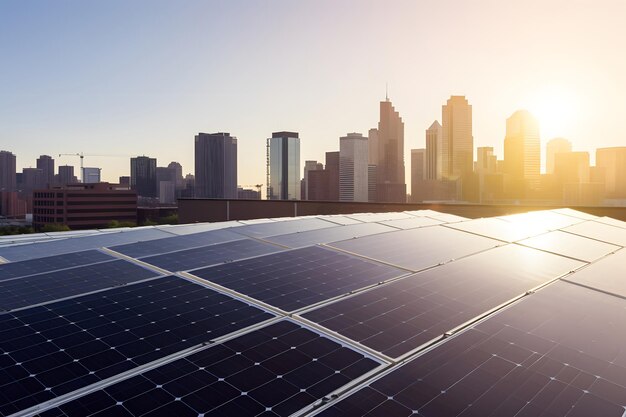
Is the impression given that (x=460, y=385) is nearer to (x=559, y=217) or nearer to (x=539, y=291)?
(x=539, y=291)

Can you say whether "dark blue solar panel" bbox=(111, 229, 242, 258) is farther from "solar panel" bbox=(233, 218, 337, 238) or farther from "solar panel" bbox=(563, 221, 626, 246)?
"solar panel" bbox=(563, 221, 626, 246)

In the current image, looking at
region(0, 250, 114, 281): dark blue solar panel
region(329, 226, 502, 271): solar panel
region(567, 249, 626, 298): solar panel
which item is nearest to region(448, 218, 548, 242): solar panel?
region(329, 226, 502, 271): solar panel

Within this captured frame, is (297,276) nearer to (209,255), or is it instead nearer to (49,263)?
(209,255)

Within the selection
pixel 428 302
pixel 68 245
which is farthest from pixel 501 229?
pixel 68 245

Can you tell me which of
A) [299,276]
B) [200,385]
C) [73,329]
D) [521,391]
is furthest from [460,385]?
[73,329]

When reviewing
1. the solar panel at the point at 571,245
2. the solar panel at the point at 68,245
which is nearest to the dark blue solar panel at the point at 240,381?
the solar panel at the point at 68,245

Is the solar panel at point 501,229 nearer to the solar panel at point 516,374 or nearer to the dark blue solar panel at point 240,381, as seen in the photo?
the solar panel at point 516,374
